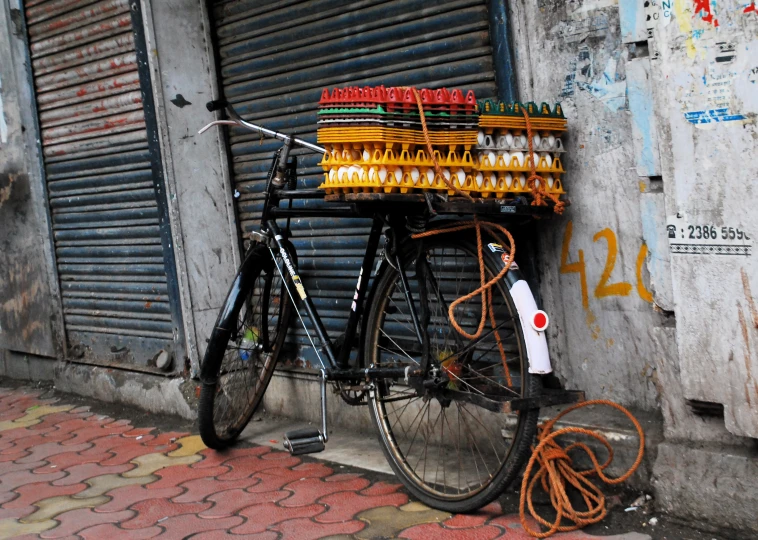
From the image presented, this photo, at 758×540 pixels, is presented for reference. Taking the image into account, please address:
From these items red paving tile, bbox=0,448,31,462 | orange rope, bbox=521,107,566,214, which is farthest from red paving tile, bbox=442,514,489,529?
red paving tile, bbox=0,448,31,462

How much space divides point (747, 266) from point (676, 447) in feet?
2.35

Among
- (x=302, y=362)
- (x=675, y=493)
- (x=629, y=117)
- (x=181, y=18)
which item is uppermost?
(x=181, y=18)

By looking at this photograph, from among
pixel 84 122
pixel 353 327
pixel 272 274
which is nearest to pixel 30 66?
pixel 84 122

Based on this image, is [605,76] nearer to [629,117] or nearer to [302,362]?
[629,117]

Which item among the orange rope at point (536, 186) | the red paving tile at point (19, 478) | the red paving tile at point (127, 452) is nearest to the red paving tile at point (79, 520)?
the red paving tile at point (19, 478)

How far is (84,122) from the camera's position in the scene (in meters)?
6.45

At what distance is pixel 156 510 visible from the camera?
3941mm

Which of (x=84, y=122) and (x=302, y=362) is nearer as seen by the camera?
(x=302, y=362)

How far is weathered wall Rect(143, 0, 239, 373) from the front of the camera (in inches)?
215

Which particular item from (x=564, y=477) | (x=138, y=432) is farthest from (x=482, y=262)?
(x=138, y=432)

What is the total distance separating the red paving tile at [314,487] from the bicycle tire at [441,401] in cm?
24

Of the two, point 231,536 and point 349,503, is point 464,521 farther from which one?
point 231,536

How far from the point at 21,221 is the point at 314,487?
4.33 m

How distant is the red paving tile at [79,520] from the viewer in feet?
12.4
